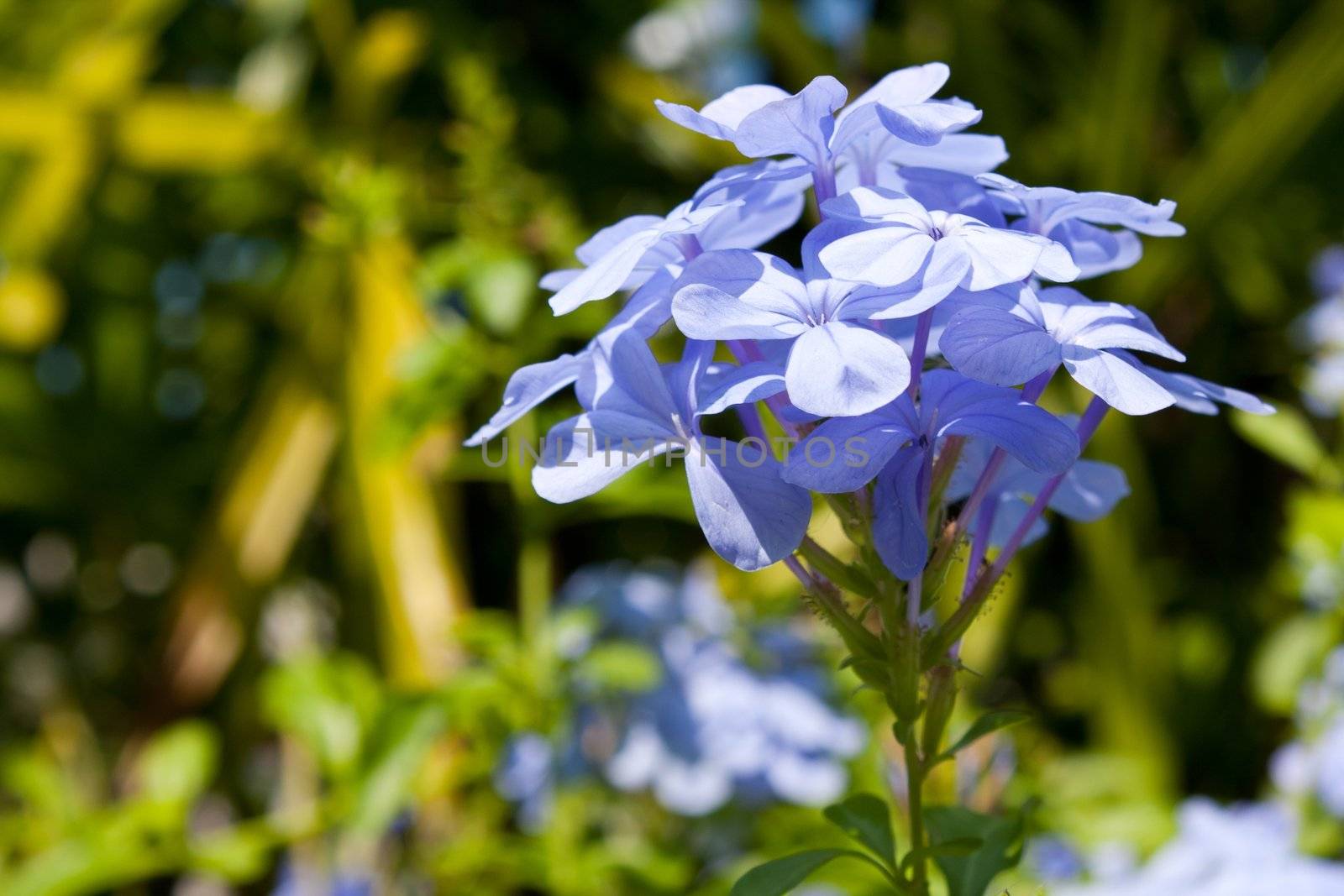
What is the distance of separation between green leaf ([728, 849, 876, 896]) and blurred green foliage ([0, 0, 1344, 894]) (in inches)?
15.4

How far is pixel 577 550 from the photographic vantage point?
6.00 feet

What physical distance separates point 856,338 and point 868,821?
0.22 meters

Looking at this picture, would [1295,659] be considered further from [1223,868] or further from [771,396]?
[771,396]

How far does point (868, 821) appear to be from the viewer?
0.49 meters

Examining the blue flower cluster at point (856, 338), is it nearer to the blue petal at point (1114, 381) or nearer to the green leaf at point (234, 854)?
the blue petal at point (1114, 381)

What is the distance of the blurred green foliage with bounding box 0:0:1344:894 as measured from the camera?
3.01 feet

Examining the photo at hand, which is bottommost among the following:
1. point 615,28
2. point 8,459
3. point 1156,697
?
point 8,459

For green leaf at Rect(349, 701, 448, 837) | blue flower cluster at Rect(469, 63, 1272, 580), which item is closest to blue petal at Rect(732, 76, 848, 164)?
blue flower cluster at Rect(469, 63, 1272, 580)

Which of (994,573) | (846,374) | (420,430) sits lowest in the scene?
(420,430)

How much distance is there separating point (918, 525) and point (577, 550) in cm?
144

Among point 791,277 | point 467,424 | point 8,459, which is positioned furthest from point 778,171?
point 8,459

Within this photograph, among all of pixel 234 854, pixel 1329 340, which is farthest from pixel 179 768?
pixel 1329 340

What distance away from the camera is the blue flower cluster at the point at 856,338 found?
0.39 metres

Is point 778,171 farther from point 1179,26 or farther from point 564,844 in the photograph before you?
point 1179,26
